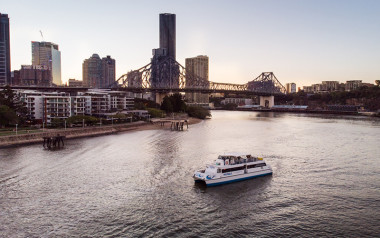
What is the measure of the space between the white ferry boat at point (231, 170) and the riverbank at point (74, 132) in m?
34.0

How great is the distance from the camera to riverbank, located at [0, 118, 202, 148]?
4983cm

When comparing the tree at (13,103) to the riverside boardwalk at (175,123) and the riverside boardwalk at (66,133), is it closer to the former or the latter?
the riverside boardwalk at (66,133)

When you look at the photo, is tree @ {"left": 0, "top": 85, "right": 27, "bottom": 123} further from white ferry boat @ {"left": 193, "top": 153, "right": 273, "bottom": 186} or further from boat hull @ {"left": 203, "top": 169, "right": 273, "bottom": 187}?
boat hull @ {"left": 203, "top": 169, "right": 273, "bottom": 187}

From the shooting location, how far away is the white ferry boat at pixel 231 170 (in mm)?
29641

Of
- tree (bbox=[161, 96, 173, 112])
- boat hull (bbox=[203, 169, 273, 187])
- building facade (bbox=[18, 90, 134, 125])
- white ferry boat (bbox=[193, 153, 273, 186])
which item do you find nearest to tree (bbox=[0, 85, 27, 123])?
building facade (bbox=[18, 90, 134, 125])

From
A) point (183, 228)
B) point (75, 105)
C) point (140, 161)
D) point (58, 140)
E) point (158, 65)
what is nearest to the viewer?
point (183, 228)

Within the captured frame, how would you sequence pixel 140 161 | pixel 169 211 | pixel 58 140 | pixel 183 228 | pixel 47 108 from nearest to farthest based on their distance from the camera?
pixel 183 228 < pixel 169 211 < pixel 140 161 < pixel 58 140 < pixel 47 108

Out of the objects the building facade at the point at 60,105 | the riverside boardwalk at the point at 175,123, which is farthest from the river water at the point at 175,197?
the riverside boardwalk at the point at 175,123

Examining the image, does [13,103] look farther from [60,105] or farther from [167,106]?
[167,106]

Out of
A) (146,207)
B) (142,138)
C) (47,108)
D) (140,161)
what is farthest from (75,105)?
(146,207)

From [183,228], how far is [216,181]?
930 centimetres

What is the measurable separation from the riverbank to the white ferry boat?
3400cm

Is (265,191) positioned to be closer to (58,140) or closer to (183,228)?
(183,228)

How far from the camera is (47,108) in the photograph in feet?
230
